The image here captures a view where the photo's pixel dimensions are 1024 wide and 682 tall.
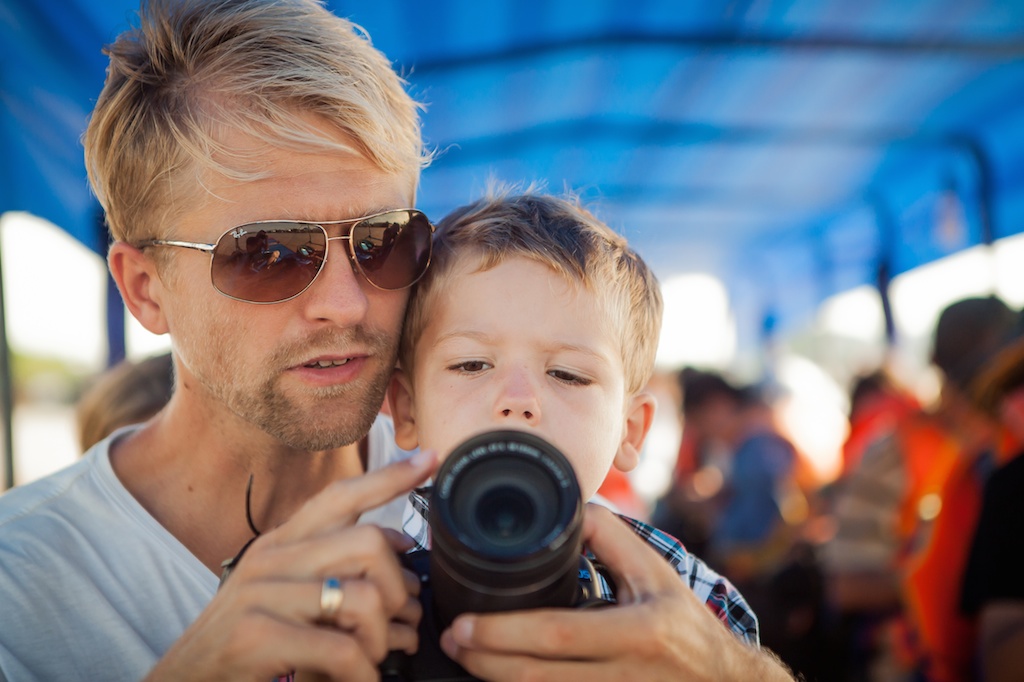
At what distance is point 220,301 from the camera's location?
5.87ft

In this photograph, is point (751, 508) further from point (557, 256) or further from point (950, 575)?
point (557, 256)

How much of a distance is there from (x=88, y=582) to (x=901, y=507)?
3.51 metres

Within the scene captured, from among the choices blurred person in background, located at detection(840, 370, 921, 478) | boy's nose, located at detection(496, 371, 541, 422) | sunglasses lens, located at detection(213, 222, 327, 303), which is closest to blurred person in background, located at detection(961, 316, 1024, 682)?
boy's nose, located at detection(496, 371, 541, 422)

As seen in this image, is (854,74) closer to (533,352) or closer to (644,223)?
(644,223)

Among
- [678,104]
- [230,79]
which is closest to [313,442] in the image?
[230,79]

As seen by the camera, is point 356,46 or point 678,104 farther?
point 678,104

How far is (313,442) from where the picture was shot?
1787 mm

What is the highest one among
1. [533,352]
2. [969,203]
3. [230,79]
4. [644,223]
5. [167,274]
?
[644,223]

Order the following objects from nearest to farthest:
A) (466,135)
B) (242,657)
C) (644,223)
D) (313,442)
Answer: (242,657), (313,442), (466,135), (644,223)

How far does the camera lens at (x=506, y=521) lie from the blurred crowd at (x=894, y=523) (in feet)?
6.42

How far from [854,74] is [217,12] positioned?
5.59 meters

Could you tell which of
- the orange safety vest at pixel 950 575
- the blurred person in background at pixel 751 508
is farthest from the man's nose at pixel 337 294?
the blurred person in background at pixel 751 508

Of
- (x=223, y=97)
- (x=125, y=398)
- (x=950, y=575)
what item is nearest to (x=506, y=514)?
(x=223, y=97)

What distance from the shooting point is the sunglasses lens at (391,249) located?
1755mm
